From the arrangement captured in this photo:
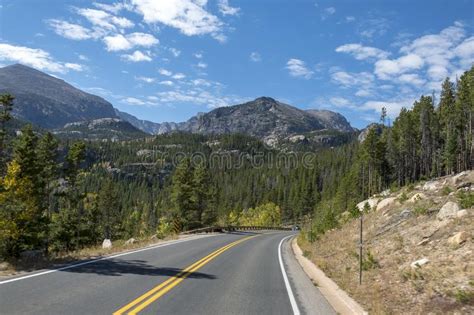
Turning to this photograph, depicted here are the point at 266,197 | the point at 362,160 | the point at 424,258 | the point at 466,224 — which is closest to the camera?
the point at 424,258

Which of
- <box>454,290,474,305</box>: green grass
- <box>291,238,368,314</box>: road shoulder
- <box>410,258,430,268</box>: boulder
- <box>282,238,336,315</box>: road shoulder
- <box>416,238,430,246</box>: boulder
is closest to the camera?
<box>454,290,474,305</box>: green grass

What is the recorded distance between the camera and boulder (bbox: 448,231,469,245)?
42.6 ft

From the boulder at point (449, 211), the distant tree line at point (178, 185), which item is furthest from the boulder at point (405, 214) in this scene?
the distant tree line at point (178, 185)

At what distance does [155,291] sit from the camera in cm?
1034

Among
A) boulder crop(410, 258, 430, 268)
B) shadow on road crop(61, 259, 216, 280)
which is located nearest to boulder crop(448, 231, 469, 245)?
boulder crop(410, 258, 430, 268)

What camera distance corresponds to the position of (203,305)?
9.35 m

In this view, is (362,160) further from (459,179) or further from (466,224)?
(466,224)

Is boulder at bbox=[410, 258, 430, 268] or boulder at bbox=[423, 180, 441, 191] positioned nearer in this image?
boulder at bbox=[410, 258, 430, 268]

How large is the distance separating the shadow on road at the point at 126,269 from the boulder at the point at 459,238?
7766 millimetres

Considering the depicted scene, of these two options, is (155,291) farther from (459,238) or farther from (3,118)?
(3,118)

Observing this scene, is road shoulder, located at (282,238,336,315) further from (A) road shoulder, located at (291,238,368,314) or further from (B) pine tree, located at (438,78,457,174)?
(B) pine tree, located at (438,78,457,174)

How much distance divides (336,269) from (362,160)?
72.6 meters

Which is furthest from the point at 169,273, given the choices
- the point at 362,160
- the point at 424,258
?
the point at 362,160

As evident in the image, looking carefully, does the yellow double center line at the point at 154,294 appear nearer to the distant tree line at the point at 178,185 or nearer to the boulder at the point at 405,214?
the distant tree line at the point at 178,185
